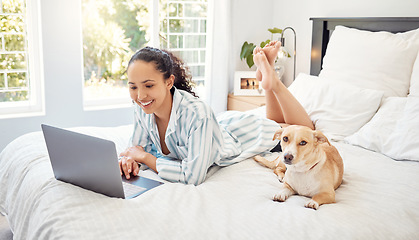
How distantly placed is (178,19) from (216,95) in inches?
27.2

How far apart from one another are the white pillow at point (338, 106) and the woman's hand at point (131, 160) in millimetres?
1028

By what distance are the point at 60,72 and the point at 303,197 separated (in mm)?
2175

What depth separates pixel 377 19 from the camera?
9.25 ft

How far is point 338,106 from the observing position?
8.23 feet

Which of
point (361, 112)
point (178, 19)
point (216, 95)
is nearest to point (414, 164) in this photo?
point (361, 112)

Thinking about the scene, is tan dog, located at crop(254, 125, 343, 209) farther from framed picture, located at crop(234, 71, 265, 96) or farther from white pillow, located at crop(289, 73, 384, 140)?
framed picture, located at crop(234, 71, 265, 96)

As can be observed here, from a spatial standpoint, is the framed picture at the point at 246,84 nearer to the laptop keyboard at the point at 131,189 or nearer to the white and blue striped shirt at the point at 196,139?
the white and blue striped shirt at the point at 196,139

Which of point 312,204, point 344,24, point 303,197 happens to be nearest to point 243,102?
point 344,24

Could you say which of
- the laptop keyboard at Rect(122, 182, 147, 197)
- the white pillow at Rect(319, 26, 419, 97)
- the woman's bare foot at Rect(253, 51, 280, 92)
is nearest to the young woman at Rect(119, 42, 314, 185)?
the laptop keyboard at Rect(122, 182, 147, 197)

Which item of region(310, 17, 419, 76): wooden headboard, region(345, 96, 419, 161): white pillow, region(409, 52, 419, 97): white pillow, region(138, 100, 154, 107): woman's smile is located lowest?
A: region(345, 96, 419, 161): white pillow

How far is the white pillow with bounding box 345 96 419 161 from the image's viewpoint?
6.78 ft

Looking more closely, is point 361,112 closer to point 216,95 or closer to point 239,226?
point 239,226

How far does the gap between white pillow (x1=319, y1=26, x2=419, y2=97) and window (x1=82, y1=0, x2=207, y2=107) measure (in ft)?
4.31

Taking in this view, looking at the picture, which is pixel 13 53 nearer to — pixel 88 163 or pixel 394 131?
pixel 88 163
